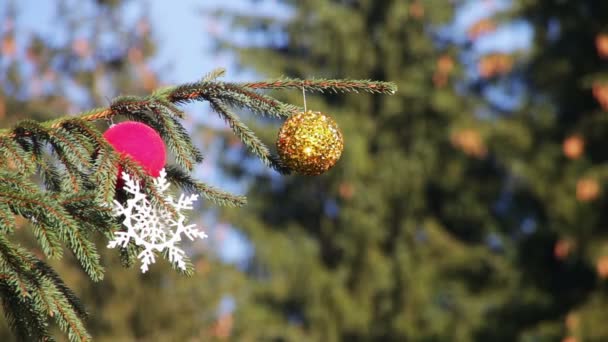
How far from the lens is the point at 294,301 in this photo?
43.7 feet

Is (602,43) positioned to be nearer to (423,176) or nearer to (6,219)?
(423,176)

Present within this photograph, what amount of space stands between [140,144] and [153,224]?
0.72 ft

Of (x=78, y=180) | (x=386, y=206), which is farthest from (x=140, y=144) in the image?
(x=386, y=206)

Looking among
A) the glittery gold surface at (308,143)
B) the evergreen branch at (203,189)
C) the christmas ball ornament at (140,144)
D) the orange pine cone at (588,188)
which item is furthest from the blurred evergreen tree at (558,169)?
the christmas ball ornament at (140,144)

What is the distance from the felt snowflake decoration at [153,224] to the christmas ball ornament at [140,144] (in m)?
0.06

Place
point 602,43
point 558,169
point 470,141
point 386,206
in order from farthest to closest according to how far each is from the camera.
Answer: point 386,206 < point 470,141 < point 558,169 < point 602,43

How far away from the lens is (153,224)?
1.91 m

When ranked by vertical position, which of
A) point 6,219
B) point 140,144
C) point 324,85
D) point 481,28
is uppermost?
point 481,28

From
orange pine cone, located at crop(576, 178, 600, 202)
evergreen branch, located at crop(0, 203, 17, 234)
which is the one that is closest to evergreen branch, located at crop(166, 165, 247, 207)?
evergreen branch, located at crop(0, 203, 17, 234)

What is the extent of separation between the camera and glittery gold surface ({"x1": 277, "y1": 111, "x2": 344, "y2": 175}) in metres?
2.16

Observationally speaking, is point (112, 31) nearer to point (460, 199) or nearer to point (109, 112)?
point (460, 199)

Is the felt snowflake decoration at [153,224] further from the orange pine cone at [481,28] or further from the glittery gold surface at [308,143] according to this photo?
the orange pine cone at [481,28]

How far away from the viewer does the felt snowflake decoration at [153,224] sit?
1870mm

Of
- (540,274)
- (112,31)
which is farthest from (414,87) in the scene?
(112,31)
